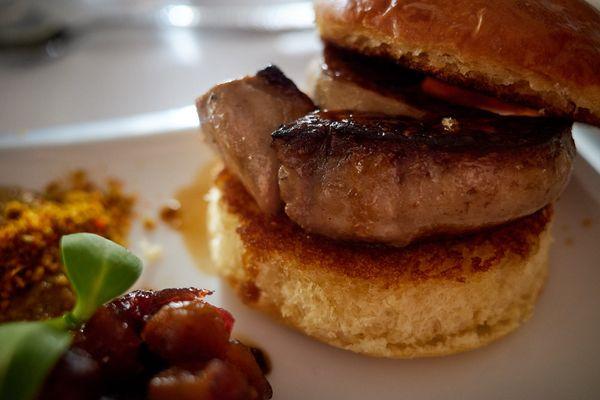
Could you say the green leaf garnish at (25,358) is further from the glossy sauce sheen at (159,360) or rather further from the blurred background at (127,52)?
the blurred background at (127,52)

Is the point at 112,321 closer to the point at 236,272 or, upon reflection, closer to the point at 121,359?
the point at 121,359

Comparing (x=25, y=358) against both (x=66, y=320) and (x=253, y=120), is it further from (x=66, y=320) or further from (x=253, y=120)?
(x=253, y=120)

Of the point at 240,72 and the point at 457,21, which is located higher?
the point at 457,21

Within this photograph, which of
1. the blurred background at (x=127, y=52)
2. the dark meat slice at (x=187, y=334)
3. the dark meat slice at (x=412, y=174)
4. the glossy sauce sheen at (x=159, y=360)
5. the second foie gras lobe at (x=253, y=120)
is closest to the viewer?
the glossy sauce sheen at (x=159, y=360)

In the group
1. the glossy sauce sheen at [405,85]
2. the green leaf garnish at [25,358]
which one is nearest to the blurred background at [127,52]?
the glossy sauce sheen at [405,85]

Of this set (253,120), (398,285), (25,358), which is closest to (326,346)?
(398,285)

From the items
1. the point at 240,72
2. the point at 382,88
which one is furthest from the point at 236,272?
the point at 240,72

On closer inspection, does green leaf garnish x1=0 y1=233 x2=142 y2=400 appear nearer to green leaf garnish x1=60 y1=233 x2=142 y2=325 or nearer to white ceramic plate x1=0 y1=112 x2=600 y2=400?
green leaf garnish x1=60 y1=233 x2=142 y2=325
